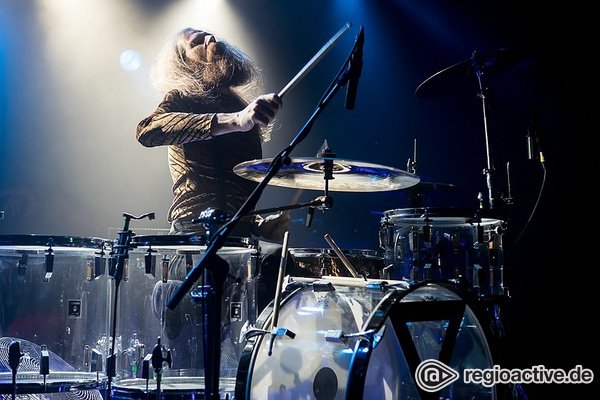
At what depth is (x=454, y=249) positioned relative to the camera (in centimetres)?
326

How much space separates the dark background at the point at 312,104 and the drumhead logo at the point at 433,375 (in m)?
2.07

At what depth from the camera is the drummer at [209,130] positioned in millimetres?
3996

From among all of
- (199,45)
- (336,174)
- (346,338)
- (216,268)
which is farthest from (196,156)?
(346,338)

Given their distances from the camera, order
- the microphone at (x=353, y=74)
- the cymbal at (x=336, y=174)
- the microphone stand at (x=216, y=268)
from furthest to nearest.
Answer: the cymbal at (x=336, y=174) < the microphone at (x=353, y=74) < the microphone stand at (x=216, y=268)

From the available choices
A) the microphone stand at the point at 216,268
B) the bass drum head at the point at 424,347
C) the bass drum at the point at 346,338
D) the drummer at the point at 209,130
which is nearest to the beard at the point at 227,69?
the drummer at the point at 209,130

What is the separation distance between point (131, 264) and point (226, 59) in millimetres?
2107

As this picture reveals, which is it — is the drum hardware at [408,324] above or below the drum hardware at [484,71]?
below

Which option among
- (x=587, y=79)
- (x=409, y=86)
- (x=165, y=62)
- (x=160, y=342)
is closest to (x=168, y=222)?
(x=165, y=62)

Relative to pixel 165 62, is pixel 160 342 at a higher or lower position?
lower

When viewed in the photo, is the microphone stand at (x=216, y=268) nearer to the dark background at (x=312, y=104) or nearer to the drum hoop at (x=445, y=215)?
the drum hoop at (x=445, y=215)

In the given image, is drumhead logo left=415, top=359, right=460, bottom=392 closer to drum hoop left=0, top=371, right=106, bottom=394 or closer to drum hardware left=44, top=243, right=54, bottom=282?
drum hoop left=0, top=371, right=106, bottom=394

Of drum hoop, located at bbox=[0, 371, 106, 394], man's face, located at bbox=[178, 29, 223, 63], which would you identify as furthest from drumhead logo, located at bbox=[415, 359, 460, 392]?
man's face, located at bbox=[178, 29, 223, 63]

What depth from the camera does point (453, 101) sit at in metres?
4.66

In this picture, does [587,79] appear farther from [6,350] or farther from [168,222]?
[6,350]
